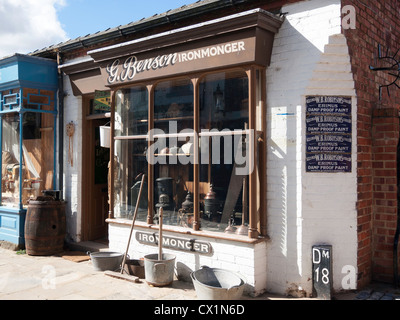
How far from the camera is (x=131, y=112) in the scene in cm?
655

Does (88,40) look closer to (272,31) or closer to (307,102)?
(272,31)

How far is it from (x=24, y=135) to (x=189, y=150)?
412cm

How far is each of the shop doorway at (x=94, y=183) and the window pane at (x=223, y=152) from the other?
2626 millimetres

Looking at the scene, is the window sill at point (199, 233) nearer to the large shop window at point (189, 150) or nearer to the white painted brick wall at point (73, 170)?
the large shop window at point (189, 150)

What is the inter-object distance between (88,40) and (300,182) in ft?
15.8

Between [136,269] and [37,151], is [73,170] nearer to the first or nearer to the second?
[37,151]

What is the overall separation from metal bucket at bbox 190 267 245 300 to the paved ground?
0.79 ft

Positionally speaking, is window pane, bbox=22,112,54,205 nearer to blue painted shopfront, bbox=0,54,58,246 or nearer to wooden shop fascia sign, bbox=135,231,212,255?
blue painted shopfront, bbox=0,54,58,246

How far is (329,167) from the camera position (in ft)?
15.5

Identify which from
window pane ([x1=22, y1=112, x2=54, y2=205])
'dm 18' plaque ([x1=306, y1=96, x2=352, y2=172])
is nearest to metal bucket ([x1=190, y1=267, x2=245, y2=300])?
'dm 18' plaque ([x1=306, y1=96, x2=352, y2=172])

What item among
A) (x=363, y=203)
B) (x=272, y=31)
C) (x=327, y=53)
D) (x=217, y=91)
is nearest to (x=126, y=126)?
(x=217, y=91)

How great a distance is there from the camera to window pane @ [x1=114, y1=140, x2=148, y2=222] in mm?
6316

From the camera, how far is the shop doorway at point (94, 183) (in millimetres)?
7559

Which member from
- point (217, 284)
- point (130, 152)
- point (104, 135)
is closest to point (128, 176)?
point (130, 152)
